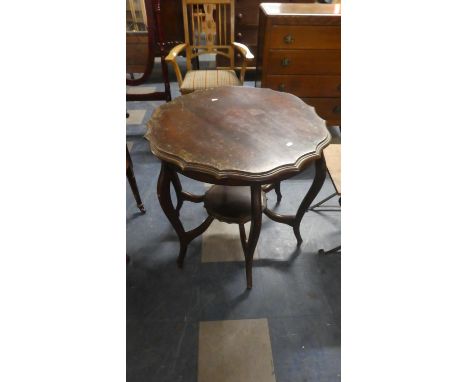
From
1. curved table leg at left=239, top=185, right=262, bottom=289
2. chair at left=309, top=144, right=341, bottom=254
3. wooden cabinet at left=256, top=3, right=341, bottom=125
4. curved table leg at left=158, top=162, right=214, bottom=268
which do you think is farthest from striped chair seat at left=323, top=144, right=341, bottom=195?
wooden cabinet at left=256, top=3, right=341, bottom=125

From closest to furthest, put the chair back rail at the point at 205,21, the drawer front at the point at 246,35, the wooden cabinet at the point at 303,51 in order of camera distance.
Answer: the wooden cabinet at the point at 303,51
the chair back rail at the point at 205,21
the drawer front at the point at 246,35

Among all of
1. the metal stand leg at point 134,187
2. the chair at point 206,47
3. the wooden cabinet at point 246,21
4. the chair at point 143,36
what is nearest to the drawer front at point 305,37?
the chair at point 206,47

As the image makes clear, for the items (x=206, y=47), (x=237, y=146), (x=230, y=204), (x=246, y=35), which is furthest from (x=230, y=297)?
(x=246, y=35)

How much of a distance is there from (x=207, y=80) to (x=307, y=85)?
85 centimetres

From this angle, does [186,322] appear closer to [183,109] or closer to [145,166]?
[183,109]

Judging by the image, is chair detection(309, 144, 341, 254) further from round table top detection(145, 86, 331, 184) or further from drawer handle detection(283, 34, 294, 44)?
drawer handle detection(283, 34, 294, 44)

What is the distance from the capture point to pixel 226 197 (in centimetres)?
181

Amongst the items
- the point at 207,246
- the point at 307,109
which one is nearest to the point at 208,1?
the point at 307,109

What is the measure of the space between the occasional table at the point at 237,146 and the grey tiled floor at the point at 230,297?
132 millimetres

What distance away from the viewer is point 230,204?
1.76 meters

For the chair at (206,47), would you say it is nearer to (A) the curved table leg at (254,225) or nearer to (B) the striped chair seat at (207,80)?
(B) the striped chair seat at (207,80)

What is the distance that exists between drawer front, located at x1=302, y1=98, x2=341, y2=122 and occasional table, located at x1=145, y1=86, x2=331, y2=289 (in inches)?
44.4

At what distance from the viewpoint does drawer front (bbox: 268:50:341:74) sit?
8.16 ft

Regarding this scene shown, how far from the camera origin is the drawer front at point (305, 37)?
2.37 m
